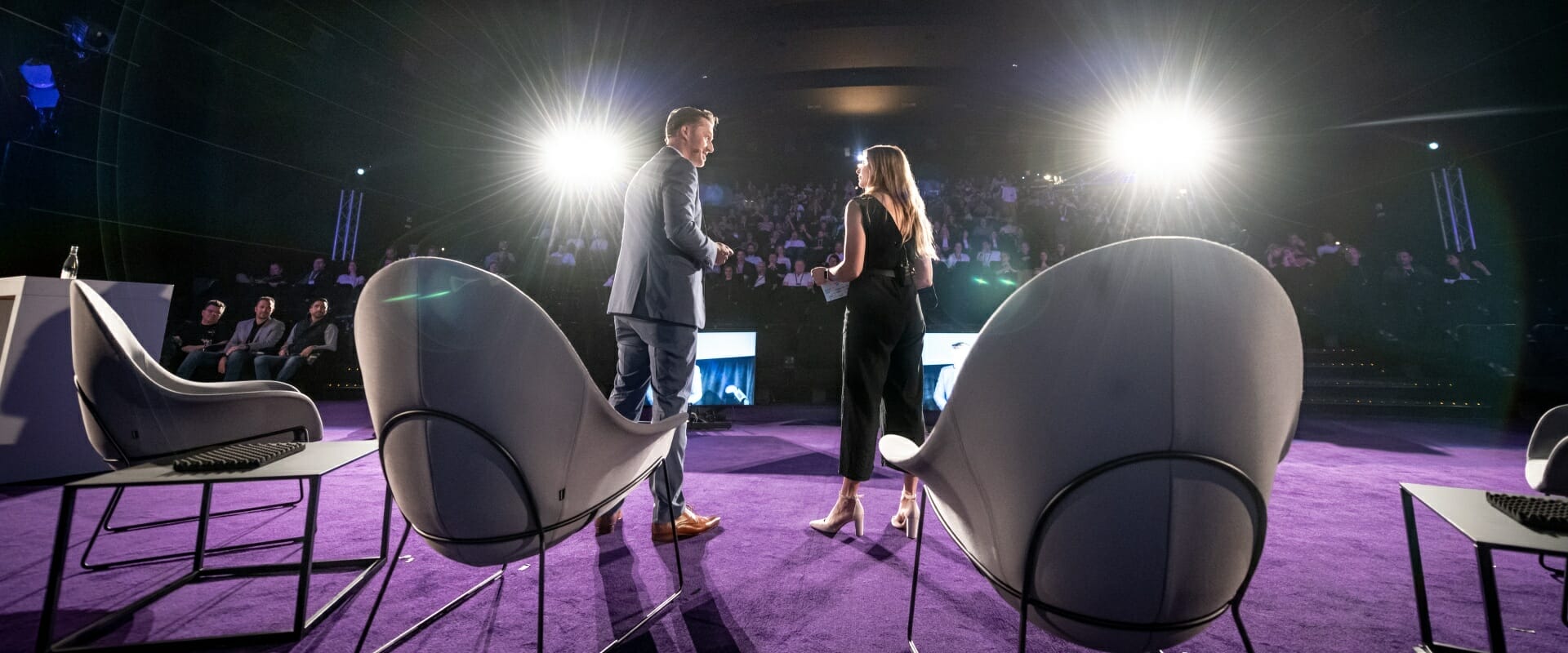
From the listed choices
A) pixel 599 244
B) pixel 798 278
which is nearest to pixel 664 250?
pixel 798 278

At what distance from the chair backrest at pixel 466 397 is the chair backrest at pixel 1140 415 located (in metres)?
0.75

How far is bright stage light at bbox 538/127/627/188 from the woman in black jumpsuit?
400 inches

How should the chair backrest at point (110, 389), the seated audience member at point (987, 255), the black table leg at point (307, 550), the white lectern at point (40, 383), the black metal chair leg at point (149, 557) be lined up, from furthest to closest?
the seated audience member at point (987, 255) → the white lectern at point (40, 383) → the black metal chair leg at point (149, 557) → the chair backrest at point (110, 389) → the black table leg at point (307, 550)

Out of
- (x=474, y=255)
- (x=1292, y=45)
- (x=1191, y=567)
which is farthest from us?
(x=474, y=255)

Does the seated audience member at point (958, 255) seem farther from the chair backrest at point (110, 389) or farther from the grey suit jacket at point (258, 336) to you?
the grey suit jacket at point (258, 336)

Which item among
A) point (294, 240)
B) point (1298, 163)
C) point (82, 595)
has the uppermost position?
point (1298, 163)

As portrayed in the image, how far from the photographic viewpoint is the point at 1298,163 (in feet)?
33.7

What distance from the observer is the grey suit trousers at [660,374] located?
6.58ft

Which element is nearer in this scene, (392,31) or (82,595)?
(82,595)

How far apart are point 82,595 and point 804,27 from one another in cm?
985

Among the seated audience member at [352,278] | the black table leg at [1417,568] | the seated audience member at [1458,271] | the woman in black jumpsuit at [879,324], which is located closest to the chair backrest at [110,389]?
the woman in black jumpsuit at [879,324]

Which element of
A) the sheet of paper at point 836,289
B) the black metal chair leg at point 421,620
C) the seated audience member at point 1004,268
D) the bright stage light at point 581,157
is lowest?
the black metal chair leg at point 421,620

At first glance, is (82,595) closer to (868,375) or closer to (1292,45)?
(868,375)

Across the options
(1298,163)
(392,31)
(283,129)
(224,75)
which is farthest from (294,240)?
(1298,163)
